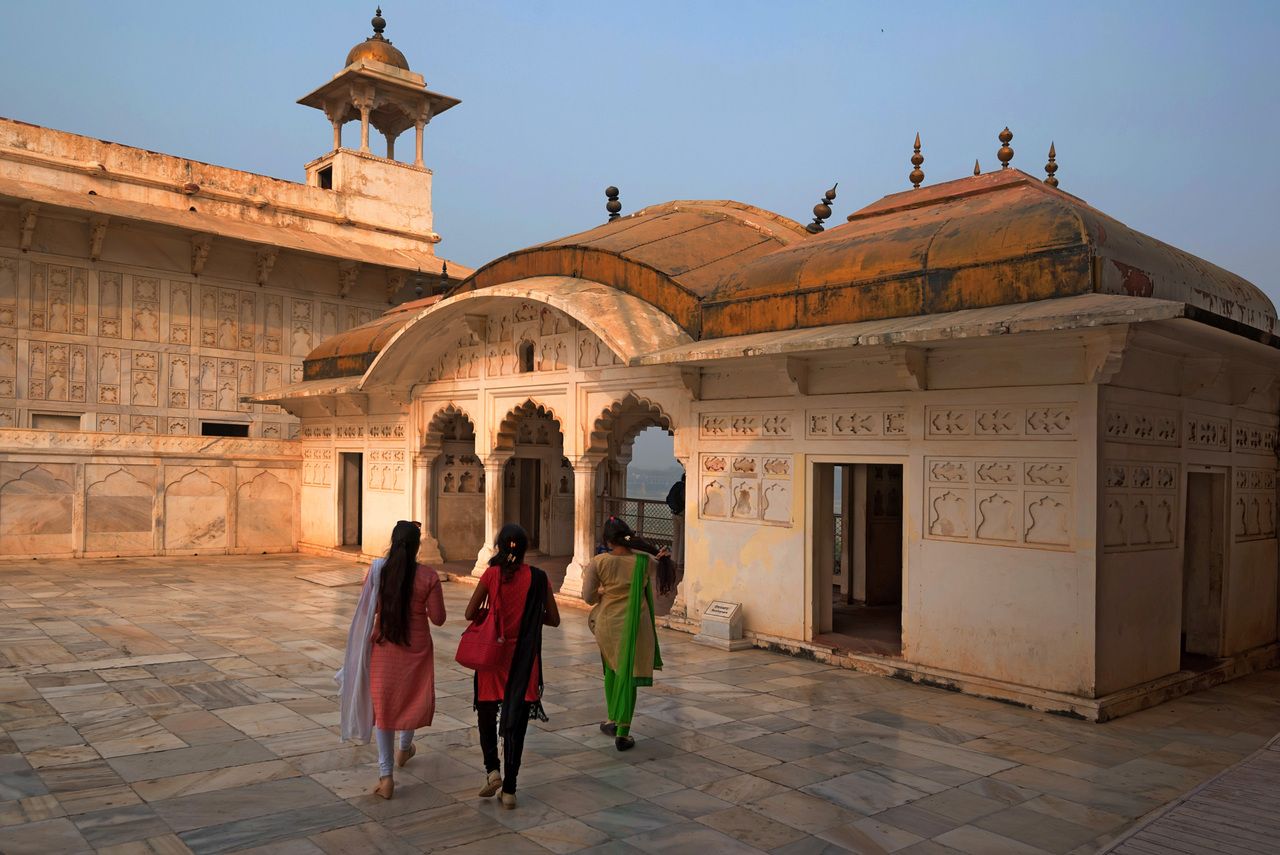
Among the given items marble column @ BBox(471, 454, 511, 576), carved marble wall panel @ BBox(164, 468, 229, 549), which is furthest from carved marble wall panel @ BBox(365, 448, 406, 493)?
carved marble wall panel @ BBox(164, 468, 229, 549)

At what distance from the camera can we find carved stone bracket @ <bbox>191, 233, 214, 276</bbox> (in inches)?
739

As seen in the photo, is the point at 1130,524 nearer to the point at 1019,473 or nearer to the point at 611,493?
the point at 1019,473

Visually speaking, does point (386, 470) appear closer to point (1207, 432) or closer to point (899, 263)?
point (899, 263)

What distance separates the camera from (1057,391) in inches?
278

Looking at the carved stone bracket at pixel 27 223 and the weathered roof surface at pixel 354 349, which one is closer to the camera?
the weathered roof surface at pixel 354 349

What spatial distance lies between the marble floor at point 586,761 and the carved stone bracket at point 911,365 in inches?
95.8

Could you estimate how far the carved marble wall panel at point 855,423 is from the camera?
26.7ft

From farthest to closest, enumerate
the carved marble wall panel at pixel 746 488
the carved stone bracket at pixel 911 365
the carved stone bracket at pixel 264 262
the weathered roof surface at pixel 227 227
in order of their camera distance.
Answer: the carved stone bracket at pixel 264 262, the weathered roof surface at pixel 227 227, the carved marble wall panel at pixel 746 488, the carved stone bracket at pixel 911 365

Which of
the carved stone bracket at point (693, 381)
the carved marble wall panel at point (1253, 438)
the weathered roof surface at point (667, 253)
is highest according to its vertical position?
the weathered roof surface at point (667, 253)

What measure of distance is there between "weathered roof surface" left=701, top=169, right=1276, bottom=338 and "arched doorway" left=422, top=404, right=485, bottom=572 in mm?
6739

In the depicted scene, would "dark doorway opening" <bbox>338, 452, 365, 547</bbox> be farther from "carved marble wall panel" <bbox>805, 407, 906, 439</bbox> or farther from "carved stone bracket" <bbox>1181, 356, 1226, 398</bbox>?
"carved stone bracket" <bbox>1181, 356, 1226, 398</bbox>

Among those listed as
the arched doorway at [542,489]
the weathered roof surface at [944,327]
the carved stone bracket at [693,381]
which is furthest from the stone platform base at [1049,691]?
the arched doorway at [542,489]

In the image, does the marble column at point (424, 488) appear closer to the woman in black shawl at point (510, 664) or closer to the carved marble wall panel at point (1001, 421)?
the carved marble wall panel at point (1001, 421)

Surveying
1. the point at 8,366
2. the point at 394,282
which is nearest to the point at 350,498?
the point at 8,366
